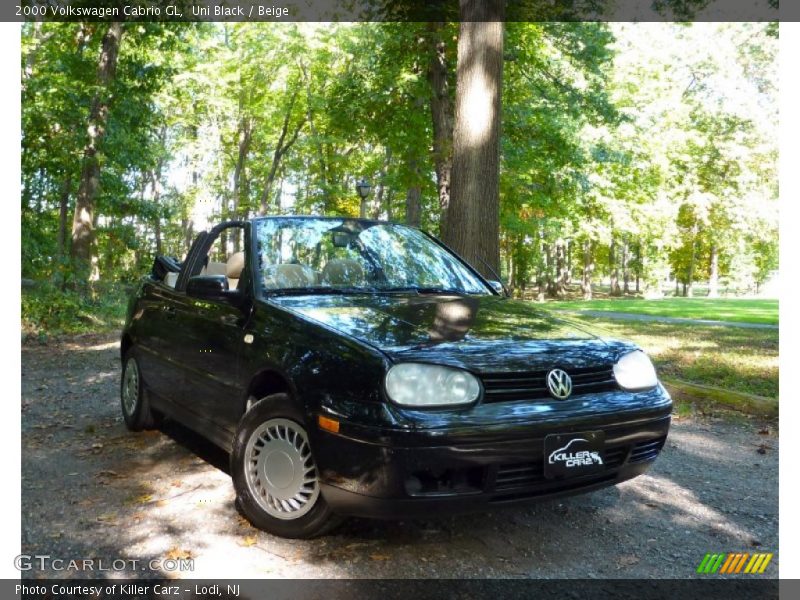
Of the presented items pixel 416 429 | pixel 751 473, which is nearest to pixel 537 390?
pixel 416 429

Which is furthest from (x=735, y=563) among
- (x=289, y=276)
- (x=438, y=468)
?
(x=289, y=276)

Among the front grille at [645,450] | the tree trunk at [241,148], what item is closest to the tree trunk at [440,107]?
the front grille at [645,450]

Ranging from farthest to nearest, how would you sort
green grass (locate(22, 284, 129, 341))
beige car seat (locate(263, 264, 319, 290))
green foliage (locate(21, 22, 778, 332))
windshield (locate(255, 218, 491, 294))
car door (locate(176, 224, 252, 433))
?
green foliage (locate(21, 22, 778, 332)) < green grass (locate(22, 284, 129, 341)) < windshield (locate(255, 218, 491, 294)) < beige car seat (locate(263, 264, 319, 290)) < car door (locate(176, 224, 252, 433))

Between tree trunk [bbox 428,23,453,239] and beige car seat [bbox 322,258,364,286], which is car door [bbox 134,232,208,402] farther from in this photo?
tree trunk [bbox 428,23,453,239]

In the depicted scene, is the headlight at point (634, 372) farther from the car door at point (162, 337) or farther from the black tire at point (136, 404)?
the black tire at point (136, 404)

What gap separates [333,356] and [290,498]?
779 millimetres

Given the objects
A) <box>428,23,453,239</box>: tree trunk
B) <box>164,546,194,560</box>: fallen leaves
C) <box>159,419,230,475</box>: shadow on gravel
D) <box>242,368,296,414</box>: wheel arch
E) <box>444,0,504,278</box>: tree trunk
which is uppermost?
<box>428,23,453,239</box>: tree trunk

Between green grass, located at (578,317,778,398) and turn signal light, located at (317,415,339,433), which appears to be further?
green grass, located at (578,317,778,398)

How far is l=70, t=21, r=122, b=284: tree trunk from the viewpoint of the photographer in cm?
1598

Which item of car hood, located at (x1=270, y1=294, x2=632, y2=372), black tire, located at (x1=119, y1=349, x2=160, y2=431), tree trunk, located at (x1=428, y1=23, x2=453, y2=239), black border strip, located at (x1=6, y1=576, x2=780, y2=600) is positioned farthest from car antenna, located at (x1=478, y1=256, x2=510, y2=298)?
tree trunk, located at (x1=428, y1=23, x2=453, y2=239)

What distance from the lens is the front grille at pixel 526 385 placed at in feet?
10.4

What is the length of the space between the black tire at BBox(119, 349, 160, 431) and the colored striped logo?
414 centimetres

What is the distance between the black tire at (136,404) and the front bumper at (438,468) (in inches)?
116

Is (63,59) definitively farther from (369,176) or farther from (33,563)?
(33,563)
